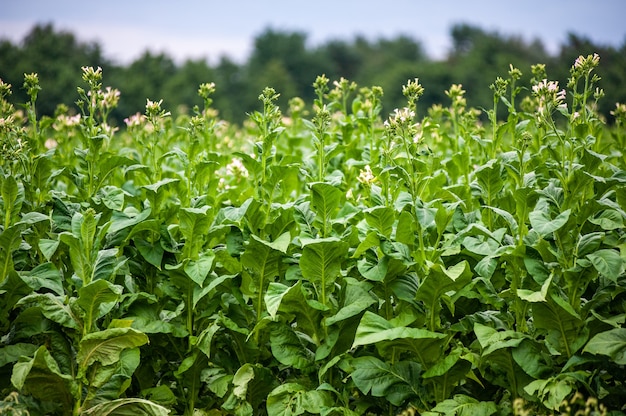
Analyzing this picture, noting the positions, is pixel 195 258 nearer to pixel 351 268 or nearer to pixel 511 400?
pixel 351 268

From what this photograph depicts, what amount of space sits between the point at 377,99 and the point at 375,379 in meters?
2.43

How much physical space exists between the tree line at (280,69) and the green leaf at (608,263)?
13222 millimetres

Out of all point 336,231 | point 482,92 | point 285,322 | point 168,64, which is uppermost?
point 168,64

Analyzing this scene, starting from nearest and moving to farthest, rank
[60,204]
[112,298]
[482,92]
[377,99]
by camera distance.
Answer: [112,298] → [60,204] → [377,99] → [482,92]

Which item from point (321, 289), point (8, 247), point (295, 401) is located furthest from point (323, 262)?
point (8, 247)

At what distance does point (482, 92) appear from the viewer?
44.4 metres

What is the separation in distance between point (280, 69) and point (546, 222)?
5215cm

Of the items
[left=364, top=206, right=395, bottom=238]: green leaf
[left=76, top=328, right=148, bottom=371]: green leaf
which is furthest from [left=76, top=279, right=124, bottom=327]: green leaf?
[left=364, top=206, right=395, bottom=238]: green leaf

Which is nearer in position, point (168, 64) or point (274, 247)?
point (274, 247)

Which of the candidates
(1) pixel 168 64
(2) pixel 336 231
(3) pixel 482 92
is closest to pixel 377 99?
(2) pixel 336 231

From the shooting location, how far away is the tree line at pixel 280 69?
112 feet

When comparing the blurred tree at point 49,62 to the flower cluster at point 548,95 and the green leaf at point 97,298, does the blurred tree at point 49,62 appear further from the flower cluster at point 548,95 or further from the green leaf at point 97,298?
the flower cluster at point 548,95

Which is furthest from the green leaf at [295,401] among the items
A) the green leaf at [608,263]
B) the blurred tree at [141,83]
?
the blurred tree at [141,83]

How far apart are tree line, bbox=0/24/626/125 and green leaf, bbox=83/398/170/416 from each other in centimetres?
1336
